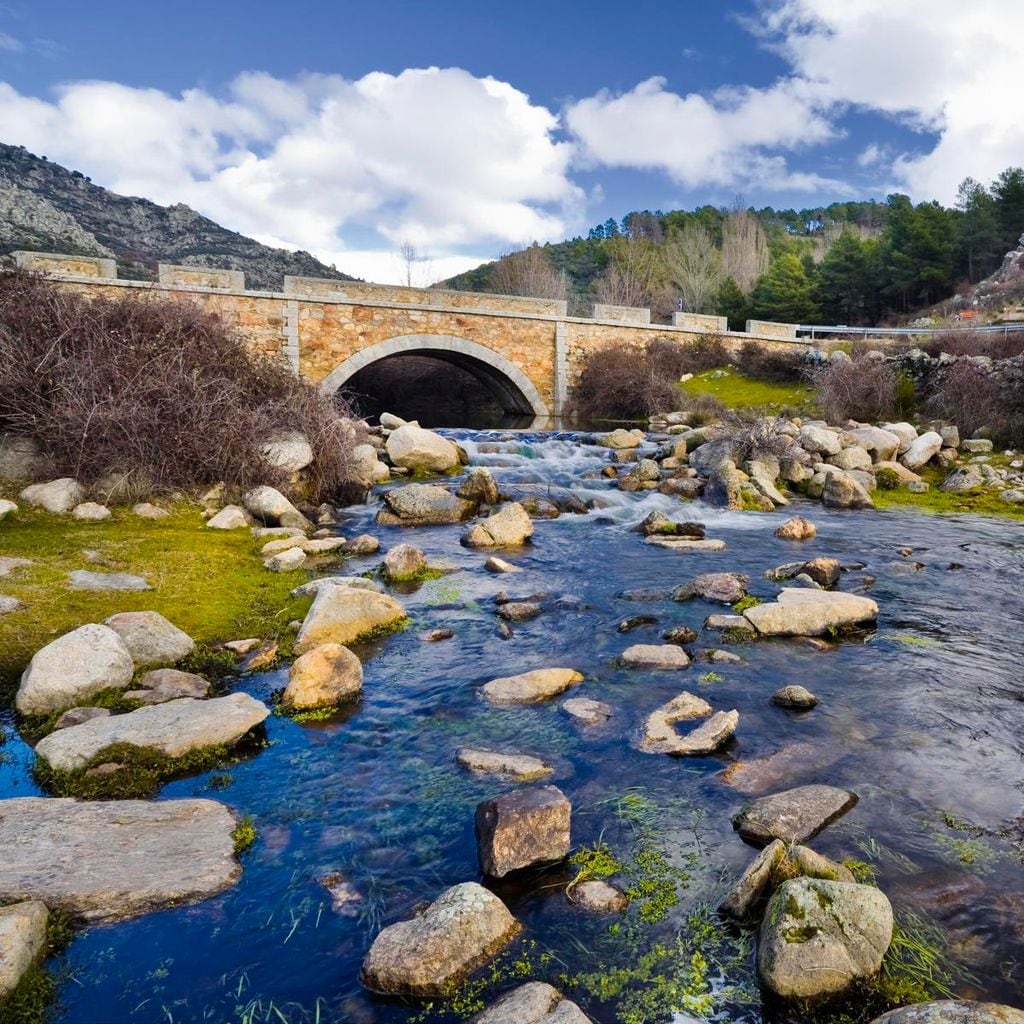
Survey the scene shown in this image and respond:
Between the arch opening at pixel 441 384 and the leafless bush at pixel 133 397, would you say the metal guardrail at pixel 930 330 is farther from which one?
the leafless bush at pixel 133 397

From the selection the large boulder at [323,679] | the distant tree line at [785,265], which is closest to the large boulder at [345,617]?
the large boulder at [323,679]

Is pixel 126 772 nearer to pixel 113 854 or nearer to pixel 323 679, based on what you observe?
pixel 113 854

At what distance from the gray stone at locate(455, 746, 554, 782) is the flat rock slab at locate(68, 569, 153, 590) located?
3913 mm

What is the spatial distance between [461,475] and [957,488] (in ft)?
30.7

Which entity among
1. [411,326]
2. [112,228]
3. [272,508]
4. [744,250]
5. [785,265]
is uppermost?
[112,228]

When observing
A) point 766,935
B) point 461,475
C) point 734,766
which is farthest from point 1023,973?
point 461,475

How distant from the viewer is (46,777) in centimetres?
343

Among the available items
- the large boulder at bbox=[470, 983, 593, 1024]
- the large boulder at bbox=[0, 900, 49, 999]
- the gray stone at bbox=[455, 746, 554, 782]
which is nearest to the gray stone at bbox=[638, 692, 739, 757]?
the gray stone at bbox=[455, 746, 554, 782]

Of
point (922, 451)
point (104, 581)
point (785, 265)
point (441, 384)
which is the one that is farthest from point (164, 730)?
point (785, 265)

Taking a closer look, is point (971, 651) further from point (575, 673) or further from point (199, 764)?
point (199, 764)

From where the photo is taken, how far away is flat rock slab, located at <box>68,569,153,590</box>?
19.3ft

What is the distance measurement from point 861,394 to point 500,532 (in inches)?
522

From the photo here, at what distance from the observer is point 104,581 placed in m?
6.06

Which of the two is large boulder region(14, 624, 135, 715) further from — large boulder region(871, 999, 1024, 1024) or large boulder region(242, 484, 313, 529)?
large boulder region(242, 484, 313, 529)
